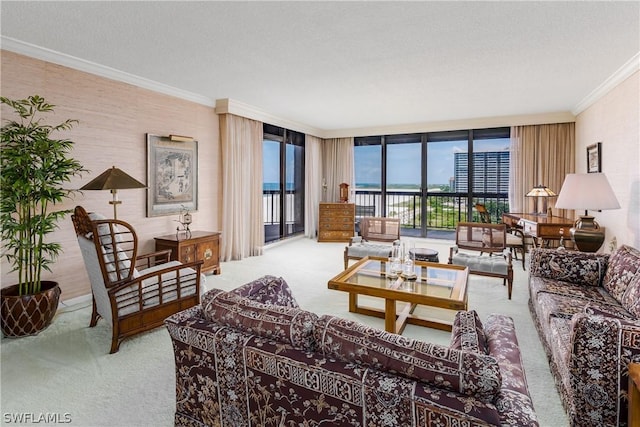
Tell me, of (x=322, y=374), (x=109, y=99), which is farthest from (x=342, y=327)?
(x=109, y=99)

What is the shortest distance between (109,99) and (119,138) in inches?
17.0

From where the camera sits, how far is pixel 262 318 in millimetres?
1440

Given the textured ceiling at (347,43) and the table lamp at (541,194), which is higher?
the textured ceiling at (347,43)

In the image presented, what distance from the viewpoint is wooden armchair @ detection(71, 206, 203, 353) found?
8.21 ft

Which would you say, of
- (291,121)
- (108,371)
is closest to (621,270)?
(108,371)

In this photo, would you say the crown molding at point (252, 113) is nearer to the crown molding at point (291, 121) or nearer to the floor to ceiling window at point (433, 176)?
the crown molding at point (291, 121)

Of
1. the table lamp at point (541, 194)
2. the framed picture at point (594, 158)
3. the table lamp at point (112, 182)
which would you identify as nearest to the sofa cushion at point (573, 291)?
the framed picture at point (594, 158)

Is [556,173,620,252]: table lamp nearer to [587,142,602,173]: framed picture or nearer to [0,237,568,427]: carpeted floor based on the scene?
[0,237,568,427]: carpeted floor

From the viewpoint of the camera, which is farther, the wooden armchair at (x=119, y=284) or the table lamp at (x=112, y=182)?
the table lamp at (x=112, y=182)

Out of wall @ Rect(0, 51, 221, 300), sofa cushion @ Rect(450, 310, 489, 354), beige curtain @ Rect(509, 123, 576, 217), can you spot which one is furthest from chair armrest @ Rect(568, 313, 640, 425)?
beige curtain @ Rect(509, 123, 576, 217)

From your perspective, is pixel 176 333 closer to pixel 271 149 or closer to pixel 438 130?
pixel 271 149

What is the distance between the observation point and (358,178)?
317 inches

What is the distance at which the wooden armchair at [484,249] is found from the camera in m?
3.67

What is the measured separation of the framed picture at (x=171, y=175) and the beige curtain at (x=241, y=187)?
0.56 meters
